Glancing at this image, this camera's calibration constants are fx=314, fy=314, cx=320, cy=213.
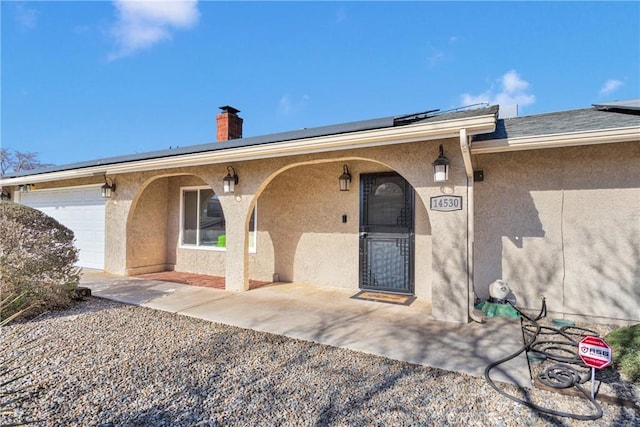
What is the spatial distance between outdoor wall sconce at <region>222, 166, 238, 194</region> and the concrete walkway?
7.22 ft

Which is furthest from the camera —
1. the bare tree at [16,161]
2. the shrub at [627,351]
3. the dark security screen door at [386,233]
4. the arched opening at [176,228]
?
the bare tree at [16,161]

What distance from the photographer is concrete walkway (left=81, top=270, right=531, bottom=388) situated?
3639 millimetres

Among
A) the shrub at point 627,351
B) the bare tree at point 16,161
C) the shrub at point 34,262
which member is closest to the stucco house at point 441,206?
the shrub at point 627,351

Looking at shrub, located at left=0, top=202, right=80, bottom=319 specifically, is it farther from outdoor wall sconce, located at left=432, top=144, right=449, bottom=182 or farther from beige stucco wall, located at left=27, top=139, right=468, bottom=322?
outdoor wall sconce, located at left=432, top=144, right=449, bottom=182

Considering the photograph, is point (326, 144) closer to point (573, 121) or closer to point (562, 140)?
point (562, 140)

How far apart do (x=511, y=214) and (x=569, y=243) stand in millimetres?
939

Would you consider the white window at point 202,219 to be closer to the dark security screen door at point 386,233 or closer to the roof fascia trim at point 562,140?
the dark security screen door at point 386,233

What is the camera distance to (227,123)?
9781 mm

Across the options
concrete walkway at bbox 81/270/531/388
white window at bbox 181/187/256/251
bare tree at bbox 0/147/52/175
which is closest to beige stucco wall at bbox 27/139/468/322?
white window at bbox 181/187/256/251

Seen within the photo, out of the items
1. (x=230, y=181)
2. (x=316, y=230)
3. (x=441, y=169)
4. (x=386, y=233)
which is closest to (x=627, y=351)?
(x=441, y=169)

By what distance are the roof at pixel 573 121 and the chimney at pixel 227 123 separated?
7.27 meters

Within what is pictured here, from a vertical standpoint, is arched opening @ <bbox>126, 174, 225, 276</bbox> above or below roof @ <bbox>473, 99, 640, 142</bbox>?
below

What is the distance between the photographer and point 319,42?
10.7 metres

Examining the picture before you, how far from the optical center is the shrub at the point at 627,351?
3.19 metres
